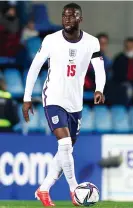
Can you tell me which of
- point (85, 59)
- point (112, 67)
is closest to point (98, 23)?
point (112, 67)

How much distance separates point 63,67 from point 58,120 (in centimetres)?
54

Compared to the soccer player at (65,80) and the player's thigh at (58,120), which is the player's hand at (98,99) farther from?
the player's thigh at (58,120)

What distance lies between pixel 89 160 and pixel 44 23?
4.54 meters

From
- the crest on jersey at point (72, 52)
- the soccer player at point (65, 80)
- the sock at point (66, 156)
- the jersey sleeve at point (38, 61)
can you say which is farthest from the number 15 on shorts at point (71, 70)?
the sock at point (66, 156)

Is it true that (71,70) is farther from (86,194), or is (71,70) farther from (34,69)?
(86,194)

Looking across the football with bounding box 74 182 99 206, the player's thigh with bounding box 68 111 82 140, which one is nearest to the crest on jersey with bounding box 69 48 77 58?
the player's thigh with bounding box 68 111 82 140

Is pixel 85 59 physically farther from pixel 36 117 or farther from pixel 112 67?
pixel 112 67

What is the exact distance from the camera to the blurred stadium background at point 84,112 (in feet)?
39.1

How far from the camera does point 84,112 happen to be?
1422 centimetres

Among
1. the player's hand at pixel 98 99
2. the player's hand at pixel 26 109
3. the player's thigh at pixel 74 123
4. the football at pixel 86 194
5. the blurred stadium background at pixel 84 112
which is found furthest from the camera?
the blurred stadium background at pixel 84 112

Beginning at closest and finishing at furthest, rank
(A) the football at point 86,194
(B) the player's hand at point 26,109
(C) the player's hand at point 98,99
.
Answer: (A) the football at point 86,194, (C) the player's hand at point 98,99, (B) the player's hand at point 26,109

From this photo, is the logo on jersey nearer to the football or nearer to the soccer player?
the soccer player

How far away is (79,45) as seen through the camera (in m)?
9.36

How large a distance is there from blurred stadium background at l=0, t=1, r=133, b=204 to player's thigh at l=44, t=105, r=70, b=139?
2631 mm
